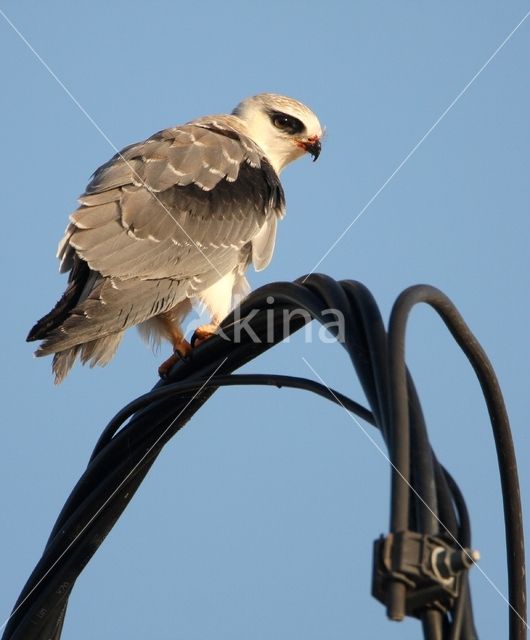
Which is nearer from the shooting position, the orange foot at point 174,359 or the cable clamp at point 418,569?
the cable clamp at point 418,569

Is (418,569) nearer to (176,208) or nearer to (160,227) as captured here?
(160,227)

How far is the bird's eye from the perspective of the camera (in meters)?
7.40

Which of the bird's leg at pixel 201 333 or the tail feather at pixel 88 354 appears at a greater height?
the bird's leg at pixel 201 333

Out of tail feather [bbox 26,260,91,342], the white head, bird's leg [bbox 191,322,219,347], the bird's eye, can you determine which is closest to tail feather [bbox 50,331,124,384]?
tail feather [bbox 26,260,91,342]

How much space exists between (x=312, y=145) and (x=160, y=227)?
2030 mm

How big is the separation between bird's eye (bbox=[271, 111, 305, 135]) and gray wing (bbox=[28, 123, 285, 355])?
883 millimetres

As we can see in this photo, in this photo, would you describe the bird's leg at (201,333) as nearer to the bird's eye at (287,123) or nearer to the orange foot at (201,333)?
the orange foot at (201,333)

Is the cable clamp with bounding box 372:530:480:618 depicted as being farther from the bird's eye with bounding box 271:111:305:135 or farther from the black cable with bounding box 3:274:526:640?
the bird's eye with bounding box 271:111:305:135

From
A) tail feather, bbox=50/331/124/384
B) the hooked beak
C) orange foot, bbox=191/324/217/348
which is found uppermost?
the hooked beak

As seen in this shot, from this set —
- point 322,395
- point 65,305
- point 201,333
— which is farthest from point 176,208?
point 322,395

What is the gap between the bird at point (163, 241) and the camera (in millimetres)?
5043

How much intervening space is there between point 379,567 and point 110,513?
5.14ft

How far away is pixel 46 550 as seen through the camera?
316cm

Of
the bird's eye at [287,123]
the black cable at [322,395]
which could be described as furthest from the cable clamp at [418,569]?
the bird's eye at [287,123]
